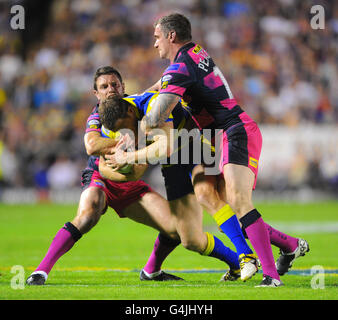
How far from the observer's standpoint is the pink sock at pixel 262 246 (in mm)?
6027

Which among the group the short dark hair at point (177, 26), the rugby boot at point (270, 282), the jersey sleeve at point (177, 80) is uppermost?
the short dark hair at point (177, 26)

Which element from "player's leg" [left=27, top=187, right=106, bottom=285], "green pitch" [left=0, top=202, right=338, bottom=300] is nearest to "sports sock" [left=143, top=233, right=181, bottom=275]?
"green pitch" [left=0, top=202, right=338, bottom=300]

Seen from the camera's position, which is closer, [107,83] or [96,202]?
[96,202]

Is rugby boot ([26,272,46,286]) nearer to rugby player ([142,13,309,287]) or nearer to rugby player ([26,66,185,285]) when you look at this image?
rugby player ([26,66,185,285])

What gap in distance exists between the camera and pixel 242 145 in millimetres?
6285

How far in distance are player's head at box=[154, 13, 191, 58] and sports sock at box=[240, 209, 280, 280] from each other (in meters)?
1.79

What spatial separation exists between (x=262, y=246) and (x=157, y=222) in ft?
4.42

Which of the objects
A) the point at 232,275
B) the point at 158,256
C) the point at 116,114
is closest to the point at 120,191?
the point at 158,256

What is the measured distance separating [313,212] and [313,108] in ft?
17.9

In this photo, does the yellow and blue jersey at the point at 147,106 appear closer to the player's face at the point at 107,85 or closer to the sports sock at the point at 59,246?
the player's face at the point at 107,85

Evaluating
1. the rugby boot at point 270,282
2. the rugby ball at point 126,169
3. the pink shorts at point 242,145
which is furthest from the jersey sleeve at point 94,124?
the rugby boot at point 270,282

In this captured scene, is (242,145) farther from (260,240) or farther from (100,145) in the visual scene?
(100,145)

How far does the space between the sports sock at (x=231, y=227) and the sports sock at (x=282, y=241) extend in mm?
317
